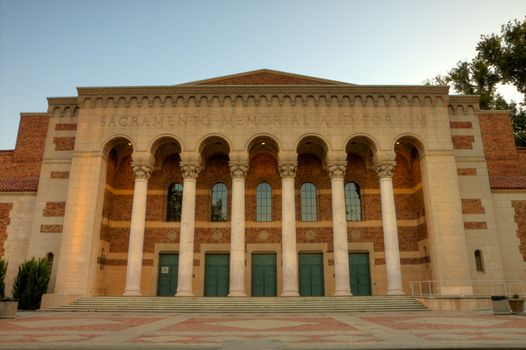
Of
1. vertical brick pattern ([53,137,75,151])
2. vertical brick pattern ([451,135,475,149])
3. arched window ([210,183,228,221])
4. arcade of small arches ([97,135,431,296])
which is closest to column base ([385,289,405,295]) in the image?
arcade of small arches ([97,135,431,296])

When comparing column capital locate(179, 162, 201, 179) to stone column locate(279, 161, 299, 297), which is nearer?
stone column locate(279, 161, 299, 297)

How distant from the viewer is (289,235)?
24.5m

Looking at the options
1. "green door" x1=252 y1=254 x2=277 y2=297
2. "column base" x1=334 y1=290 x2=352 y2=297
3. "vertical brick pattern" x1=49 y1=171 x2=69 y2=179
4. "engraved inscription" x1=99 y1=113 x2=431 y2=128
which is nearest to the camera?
"column base" x1=334 y1=290 x2=352 y2=297

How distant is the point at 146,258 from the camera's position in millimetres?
27828

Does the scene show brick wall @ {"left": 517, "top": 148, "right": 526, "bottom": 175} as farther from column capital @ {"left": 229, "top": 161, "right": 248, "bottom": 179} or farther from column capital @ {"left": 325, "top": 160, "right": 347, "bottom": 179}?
column capital @ {"left": 229, "top": 161, "right": 248, "bottom": 179}

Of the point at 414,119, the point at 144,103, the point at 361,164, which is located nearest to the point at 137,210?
the point at 144,103

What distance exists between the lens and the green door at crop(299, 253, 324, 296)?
89.8 ft

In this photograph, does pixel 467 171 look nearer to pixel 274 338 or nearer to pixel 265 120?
pixel 265 120

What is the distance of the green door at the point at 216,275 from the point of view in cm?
2741

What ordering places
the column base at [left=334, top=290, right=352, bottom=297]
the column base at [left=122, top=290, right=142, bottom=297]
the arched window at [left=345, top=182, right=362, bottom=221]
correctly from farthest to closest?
1. the arched window at [left=345, top=182, right=362, bottom=221]
2. the column base at [left=122, top=290, right=142, bottom=297]
3. the column base at [left=334, top=290, right=352, bottom=297]

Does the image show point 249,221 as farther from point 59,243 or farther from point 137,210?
point 59,243

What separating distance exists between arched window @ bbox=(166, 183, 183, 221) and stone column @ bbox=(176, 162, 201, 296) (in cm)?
413

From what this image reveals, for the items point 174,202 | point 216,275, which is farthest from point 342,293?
point 174,202

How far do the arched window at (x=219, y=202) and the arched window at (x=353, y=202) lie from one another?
28.7 ft
